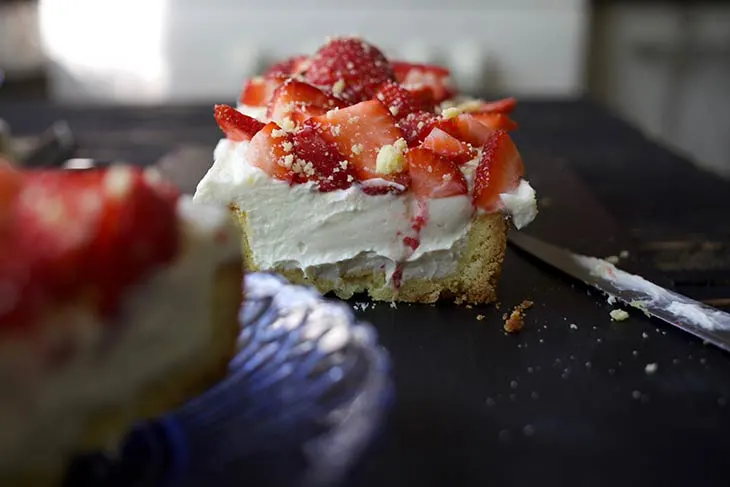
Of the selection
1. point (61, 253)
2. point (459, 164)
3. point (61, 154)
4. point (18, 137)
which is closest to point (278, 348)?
point (61, 253)

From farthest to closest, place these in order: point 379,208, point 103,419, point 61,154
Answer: point 61,154 → point 379,208 → point 103,419

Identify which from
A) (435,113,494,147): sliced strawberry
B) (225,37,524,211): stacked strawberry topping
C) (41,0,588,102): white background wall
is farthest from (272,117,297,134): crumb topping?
(41,0,588,102): white background wall

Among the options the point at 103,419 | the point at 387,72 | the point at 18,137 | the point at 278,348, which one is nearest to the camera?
the point at 103,419

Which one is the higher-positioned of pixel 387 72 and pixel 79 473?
pixel 387 72

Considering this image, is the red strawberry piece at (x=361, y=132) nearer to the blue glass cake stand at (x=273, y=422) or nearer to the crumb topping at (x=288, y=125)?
the crumb topping at (x=288, y=125)

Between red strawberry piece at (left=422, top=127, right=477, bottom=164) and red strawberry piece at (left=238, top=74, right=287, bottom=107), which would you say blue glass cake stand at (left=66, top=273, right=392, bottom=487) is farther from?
red strawberry piece at (left=238, top=74, right=287, bottom=107)

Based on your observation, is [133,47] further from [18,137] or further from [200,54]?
[18,137]
